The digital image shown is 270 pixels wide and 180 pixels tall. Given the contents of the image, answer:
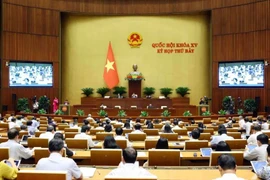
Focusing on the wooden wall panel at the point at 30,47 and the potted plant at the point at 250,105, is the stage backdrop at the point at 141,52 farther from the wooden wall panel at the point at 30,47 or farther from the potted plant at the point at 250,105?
the potted plant at the point at 250,105

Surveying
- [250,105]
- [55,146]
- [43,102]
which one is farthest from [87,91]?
[55,146]

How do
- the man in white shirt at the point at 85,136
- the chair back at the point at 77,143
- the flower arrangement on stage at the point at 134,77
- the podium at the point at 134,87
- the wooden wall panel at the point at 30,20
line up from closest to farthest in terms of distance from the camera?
1. the chair back at the point at 77,143
2. the man in white shirt at the point at 85,136
3. the wooden wall panel at the point at 30,20
4. the flower arrangement on stage at the point at 134,77
5. the podium at the point at 134,87

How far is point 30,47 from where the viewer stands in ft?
61.5

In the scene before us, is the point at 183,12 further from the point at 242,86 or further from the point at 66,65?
the point at 66,65

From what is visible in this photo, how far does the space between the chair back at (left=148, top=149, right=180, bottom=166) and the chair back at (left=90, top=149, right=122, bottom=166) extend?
437 millimetres

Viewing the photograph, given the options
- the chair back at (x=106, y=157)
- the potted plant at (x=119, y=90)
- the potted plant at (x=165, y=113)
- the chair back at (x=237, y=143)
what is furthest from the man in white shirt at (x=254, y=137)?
the potted plant at (x=119, y=90)

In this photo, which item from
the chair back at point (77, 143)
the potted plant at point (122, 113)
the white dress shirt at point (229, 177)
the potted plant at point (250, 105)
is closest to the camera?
the white dress shirt at point (229, 177)

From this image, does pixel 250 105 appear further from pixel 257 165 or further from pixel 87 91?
pixel 257 165

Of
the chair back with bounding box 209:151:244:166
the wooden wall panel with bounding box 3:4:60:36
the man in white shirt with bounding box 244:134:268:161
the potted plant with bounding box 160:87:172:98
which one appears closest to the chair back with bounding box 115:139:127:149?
the chair back with bounding box 209:151:244:166

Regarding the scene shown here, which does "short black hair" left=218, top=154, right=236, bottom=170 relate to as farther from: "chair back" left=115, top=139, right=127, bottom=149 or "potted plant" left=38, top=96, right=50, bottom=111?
"potted plant" left=38, top=96, right=50, bottom=111

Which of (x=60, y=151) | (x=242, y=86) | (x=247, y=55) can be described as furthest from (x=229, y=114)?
(x=60, y=151)

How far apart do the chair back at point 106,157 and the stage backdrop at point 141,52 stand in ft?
50.7

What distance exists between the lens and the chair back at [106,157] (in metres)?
4.74

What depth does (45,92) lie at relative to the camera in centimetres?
1911
